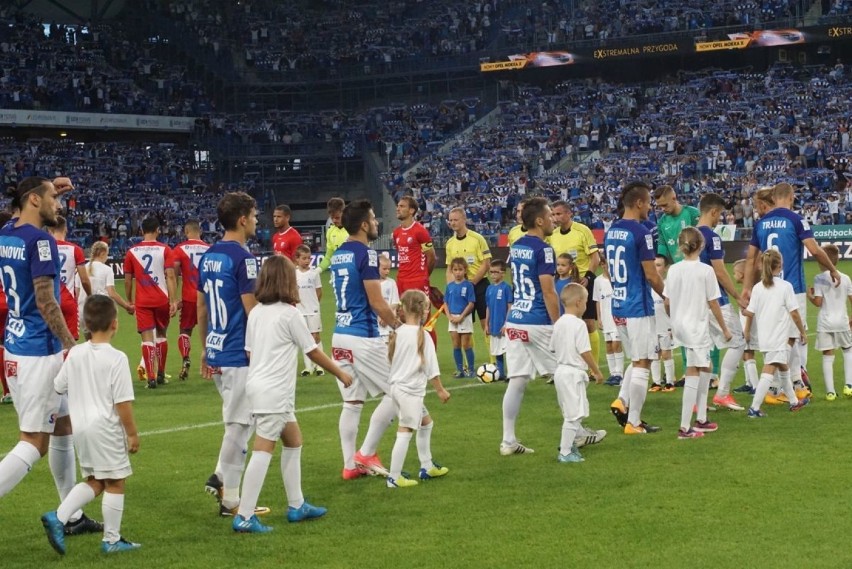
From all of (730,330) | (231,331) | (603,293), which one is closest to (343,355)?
(231,331)

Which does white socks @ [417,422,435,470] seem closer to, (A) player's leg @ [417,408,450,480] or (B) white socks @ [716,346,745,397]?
(A) player's leg @ [417,408,450,480]

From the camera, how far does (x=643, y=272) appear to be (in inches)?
451

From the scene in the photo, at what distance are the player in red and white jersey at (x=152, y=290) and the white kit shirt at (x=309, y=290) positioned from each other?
186cm

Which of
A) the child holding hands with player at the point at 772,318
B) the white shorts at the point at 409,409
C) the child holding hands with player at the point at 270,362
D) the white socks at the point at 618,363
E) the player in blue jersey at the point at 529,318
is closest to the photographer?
the child holding hands with player at the point at 270,362

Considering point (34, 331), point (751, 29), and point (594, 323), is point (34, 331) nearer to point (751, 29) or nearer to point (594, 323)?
point (594, 323)

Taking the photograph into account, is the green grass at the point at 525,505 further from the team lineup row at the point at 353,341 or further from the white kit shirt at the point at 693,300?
the white kit shirt at the point at 693,300

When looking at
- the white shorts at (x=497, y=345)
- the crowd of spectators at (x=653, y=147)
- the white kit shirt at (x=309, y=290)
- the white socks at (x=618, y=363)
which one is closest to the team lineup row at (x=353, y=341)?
the white socks at (x=618, y=363)

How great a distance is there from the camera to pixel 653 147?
165ft

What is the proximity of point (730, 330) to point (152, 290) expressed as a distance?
8.34m

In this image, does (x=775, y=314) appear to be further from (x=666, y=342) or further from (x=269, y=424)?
(x=269, y=424)

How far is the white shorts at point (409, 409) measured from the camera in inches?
375

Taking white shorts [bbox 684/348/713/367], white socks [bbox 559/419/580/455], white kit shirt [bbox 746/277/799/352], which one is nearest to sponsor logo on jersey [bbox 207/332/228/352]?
white socks [bbox 559/419/580/455]

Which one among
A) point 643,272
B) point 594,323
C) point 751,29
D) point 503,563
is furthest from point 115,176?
point 503,563

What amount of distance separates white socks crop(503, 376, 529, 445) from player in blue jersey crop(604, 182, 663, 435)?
130cm
